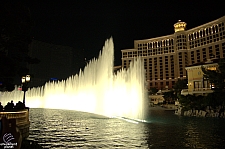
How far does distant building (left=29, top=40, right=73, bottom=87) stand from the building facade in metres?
33.4

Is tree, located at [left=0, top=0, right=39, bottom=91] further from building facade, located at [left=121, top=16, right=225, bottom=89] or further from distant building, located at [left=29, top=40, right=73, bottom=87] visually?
building facade, located at [left=121, top=16, right=225, bottom=89]

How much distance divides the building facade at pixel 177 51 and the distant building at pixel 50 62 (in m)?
33.4

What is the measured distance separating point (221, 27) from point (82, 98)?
69548mm

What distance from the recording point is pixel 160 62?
10781cm

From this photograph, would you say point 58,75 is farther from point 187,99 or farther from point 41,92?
point 187,99

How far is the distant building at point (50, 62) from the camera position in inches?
3649

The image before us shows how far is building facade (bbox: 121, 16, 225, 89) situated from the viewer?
8662 centimetres

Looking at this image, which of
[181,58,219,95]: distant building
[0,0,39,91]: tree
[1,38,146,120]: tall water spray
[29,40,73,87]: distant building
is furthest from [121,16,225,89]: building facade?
[0,0,39,91]: tree

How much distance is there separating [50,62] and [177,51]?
64894 mm

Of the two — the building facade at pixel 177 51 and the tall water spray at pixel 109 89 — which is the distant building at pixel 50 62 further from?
the tall water spray at pixel 109 89

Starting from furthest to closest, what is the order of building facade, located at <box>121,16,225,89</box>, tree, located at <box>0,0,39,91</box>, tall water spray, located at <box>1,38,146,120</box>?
building facade, located at <box>121,16,225,89</box>
tall water spray, located at <box>1,38,146,120</box>
tree, located at <box>0,0,39,91</box>

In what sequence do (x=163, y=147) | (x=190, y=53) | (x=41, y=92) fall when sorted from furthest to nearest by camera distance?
(x=190, y=53), (x=41, y=92), (x=163, y=147)

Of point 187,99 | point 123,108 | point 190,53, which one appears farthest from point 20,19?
point 190,53

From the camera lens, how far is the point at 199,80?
42094 millimetres
